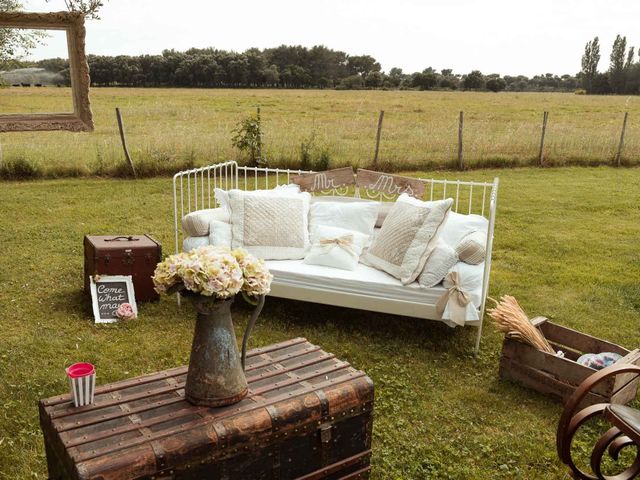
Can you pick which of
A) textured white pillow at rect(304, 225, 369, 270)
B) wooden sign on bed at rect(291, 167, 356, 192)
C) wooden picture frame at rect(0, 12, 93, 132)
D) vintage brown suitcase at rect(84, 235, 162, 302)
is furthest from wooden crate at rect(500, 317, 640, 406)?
wooden picture frame at rect(0, 12, 93, 132)

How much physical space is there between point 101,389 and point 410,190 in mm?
3411

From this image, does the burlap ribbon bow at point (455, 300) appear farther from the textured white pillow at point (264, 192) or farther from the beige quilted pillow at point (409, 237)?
the textured white pillow at point (264, 192)

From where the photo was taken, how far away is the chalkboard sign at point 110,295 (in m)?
5.32

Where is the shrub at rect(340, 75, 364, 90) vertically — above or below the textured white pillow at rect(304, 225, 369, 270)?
above

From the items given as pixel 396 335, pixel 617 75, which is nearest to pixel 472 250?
pixel 396 335

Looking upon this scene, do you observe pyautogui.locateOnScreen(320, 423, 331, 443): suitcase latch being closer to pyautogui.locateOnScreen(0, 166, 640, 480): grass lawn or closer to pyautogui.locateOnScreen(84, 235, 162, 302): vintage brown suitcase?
pyautogui.locateOnScreen(0, 166, 640, 480): grass lawn

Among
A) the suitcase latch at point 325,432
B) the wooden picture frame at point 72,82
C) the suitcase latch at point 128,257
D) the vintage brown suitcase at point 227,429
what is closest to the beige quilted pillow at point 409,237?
the vintage brown suitcase at point 227,429

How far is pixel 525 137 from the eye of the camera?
48.6ft

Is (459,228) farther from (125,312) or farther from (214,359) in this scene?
(214,359)

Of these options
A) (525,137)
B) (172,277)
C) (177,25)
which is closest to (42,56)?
(172,277)

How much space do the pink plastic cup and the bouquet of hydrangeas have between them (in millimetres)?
510

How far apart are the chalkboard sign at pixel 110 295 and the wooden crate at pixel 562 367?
128 inches

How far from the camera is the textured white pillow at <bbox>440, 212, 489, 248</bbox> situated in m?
5.23

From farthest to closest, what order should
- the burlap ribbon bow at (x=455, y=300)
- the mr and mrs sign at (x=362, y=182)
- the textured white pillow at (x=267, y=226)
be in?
1. the mr and mrs sign at (x=362, y=182)
2. the textured white pillow at (x=267, y=226)
3. the burlap ribbon bow at (x=455, y=300)
